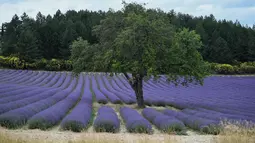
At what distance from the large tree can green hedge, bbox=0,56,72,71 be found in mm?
42006

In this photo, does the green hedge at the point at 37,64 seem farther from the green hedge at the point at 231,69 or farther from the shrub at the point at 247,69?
the shrub at the point at 247,69

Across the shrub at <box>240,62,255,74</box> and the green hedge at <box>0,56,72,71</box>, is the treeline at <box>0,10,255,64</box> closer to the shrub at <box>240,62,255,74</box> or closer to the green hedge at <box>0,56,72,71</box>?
the green hedge at <box>0,56,72,71</box>

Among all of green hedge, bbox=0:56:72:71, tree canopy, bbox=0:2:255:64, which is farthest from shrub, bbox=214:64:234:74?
green hedge, bbox=0:56:72:71

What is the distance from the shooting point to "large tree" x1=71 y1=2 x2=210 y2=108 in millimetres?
21297

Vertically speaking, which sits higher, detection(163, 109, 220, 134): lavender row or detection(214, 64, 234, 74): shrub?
detection(214, 64, 234, 74): shrub

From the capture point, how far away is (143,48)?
2134 cm

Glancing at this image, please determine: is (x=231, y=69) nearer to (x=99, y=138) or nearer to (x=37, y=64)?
(x=37, y=64)

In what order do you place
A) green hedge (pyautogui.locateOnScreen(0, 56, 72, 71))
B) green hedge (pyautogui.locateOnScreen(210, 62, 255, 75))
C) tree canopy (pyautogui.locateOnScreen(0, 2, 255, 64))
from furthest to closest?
tree canopy (pyautogui.locateOnScreen(0, 2, 255, 64)) → green hedge (pyautogui.locateOnScreen(210, 62, 255, 75)) → green hedge (pyautogui.locateOnScreen(0, 56, 72, 71))

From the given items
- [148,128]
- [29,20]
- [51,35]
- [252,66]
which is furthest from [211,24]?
[148,128]

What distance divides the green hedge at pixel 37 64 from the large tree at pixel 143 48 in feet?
138

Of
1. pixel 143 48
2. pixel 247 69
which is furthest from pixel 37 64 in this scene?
pixel 143 48

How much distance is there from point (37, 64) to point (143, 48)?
161 feet

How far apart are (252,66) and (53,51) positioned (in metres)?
47.9

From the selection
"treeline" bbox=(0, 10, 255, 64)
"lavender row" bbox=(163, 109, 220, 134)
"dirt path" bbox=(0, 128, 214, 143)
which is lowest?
"lavender row" bbox=(163, 109, 220, 134)
